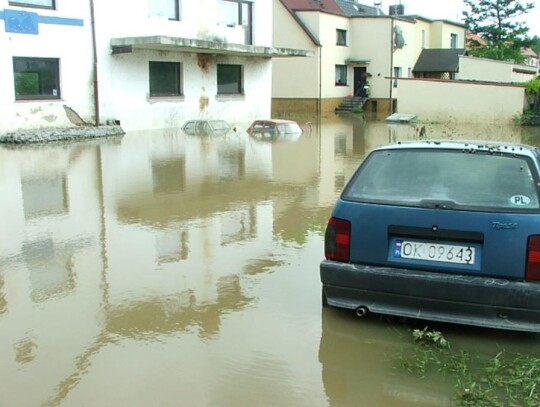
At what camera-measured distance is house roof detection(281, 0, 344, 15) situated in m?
36.7

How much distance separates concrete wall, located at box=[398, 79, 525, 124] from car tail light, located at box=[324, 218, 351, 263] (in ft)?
82.6

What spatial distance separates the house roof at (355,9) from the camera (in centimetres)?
4203

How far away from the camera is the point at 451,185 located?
4242 mm

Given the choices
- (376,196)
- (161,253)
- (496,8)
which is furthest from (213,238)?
(496,8)

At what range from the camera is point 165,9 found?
2302 centimetres

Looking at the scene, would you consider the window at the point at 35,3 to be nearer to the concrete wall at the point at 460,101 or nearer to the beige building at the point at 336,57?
the concrete wall at the point at 460,101

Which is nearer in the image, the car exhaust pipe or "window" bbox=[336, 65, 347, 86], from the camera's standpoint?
the car exhaust pipe

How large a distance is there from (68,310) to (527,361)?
10.5 feet

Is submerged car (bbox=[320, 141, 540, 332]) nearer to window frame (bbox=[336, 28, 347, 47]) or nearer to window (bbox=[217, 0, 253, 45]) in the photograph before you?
window (bbox=[217, 0, 253, 45])

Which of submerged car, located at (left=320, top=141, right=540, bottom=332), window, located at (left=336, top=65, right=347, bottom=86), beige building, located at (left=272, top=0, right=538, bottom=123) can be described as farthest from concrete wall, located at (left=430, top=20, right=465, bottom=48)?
submerged car, located at (left=320, top=141, right=540, bottom=332)

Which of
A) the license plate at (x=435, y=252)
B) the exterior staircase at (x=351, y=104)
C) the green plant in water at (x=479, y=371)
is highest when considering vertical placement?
the exterior staircase at (x=351, y=104)

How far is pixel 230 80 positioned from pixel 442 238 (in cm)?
2359

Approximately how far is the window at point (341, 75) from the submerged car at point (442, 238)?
34.9 metres

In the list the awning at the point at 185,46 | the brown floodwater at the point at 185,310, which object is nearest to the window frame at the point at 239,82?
the awning at the point at 185,46
